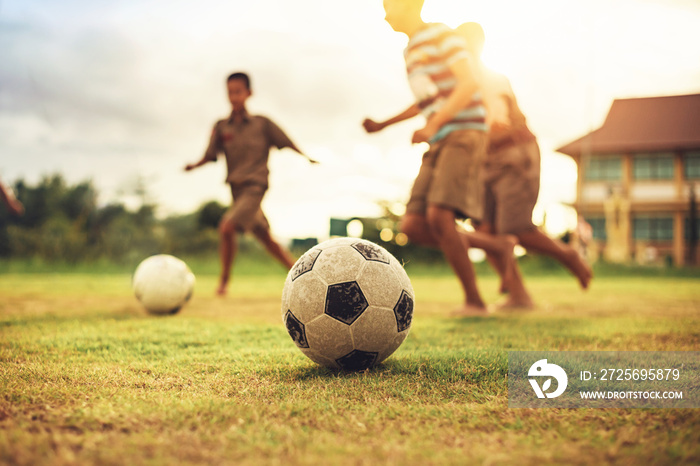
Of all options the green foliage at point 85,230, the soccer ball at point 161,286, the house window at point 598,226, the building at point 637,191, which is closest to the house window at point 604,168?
the building at point 637,191

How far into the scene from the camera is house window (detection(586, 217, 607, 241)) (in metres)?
24.3

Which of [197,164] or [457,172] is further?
[197,164]

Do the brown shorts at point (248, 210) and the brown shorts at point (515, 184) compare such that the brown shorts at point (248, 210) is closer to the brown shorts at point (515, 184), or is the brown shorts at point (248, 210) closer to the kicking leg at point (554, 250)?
the brown shorts at point (515, 184)

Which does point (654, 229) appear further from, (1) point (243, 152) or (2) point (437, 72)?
(2) point (437, 72)

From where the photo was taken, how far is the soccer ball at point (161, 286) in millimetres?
4607

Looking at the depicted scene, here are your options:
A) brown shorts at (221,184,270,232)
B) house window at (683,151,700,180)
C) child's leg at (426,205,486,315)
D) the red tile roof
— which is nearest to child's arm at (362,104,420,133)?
child's leg at (426,205,486,315)

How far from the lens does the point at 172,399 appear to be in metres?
2.01

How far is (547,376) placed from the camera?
92.0 inches

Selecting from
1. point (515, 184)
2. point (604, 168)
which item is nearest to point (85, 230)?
point (515, 184)

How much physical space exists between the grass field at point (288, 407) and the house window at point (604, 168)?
22849 millimetres

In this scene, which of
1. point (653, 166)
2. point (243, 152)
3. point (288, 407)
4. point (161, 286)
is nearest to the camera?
point (288, 407)

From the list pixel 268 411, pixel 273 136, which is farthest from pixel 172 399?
pixel 273 136

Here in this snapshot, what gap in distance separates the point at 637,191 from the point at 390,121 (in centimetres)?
2303

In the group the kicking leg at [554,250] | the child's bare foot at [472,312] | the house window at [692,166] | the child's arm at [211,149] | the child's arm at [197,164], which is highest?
the house window at [692,166]
